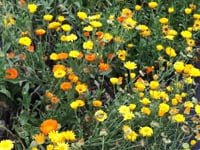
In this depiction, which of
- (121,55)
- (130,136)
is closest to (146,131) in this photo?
(130,136)

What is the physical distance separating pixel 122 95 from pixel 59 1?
1.09 meters

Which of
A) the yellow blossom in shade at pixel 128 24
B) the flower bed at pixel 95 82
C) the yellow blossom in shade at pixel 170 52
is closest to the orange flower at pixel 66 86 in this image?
the flower bed at pixel 95 82

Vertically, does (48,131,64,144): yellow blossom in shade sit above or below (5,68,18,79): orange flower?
below

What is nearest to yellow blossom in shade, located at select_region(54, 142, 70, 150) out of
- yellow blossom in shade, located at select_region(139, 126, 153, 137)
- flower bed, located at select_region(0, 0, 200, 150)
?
flower bed, located at select_region(0, 0, 200, 150)

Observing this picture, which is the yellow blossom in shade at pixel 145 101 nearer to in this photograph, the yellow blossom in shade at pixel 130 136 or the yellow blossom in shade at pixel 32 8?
the yellow blossom in shade at pixel 130 136

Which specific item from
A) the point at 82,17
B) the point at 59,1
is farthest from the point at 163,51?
the point at 59,1

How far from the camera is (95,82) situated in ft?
9.83

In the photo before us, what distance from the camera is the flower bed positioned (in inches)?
105

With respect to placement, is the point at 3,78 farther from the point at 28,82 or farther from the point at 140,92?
the point at 140,92

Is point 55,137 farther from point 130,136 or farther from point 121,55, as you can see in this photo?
point 121,55

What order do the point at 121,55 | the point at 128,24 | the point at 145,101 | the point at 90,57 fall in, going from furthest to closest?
1. the point at 128,24
2. the point at 121,55
3. the point at 90,57
4. the point at 145,101

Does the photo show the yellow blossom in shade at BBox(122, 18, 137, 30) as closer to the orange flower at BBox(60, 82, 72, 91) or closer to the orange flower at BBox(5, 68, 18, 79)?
the orange flower at BBox(60, 82, 72, 91)

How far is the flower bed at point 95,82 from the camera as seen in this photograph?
267cm

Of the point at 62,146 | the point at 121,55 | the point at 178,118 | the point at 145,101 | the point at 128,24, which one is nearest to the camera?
the point at 62,146
